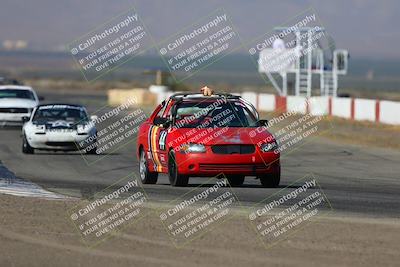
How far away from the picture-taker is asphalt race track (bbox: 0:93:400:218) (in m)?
15.5

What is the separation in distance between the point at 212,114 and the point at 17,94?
1954 centimetres

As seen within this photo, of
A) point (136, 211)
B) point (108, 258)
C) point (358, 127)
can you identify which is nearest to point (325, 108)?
point (358, 127)

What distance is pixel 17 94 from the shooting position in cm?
3603

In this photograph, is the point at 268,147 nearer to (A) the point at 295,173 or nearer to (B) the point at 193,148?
(B) the point at 193,148

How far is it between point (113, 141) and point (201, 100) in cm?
1300

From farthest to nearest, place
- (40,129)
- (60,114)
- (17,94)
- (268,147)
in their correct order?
(17,94), (60,114), (40,129), (268,147)

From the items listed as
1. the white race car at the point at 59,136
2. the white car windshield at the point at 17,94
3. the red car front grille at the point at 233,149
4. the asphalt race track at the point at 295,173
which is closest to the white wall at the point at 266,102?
the white car windshield at the point at 17,94

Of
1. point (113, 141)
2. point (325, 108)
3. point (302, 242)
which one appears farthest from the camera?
point (325, 108)

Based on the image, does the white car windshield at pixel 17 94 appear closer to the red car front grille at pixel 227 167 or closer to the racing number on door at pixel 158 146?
the racing number on door at pixel 158 146

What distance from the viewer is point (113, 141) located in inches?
1207

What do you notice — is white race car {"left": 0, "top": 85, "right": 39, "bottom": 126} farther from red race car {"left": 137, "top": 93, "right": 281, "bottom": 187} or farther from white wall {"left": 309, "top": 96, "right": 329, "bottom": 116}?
red race car {"left": 137, "top": 93, "right": 281, "bottom": 187}

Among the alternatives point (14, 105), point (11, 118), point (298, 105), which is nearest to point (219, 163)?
point (14, 105)

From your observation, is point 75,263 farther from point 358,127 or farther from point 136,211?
point 358,127

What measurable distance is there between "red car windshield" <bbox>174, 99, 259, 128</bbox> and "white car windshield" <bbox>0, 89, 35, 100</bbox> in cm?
1883
